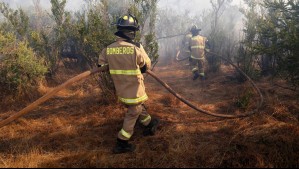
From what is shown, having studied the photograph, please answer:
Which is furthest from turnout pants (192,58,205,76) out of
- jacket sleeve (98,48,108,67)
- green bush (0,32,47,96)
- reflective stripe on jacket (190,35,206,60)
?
jacket sleeve (98,48,108,67)

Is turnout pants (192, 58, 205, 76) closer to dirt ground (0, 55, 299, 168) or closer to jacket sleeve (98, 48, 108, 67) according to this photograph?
dirt ground (0, 55, 299, 168)

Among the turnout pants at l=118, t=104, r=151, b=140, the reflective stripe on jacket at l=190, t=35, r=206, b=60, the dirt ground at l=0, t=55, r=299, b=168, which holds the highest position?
the reflective stripe on jacket at l=190, t=35, r=206, b=60

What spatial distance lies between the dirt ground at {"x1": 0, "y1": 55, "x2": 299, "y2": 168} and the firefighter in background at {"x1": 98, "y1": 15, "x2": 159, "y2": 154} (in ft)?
1.03

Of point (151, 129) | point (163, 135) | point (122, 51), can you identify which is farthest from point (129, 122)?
point (122, 51)

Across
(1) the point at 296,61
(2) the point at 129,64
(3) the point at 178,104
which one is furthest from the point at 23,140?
(1) the point at 296,61

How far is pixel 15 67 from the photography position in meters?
6.06

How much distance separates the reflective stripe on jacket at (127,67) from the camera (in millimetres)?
3557

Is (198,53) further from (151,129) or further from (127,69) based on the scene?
(127,69)

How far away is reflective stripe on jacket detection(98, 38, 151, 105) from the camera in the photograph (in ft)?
11.7

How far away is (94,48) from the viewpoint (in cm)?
544

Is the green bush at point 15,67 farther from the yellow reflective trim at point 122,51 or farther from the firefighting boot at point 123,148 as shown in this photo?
the firefighting boot at point 123,148

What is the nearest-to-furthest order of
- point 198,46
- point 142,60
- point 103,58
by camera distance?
Result: point 142,60 < point 103,58 < point 198,46

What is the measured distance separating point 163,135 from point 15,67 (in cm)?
436

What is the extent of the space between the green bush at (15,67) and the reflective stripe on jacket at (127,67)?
3602mm
